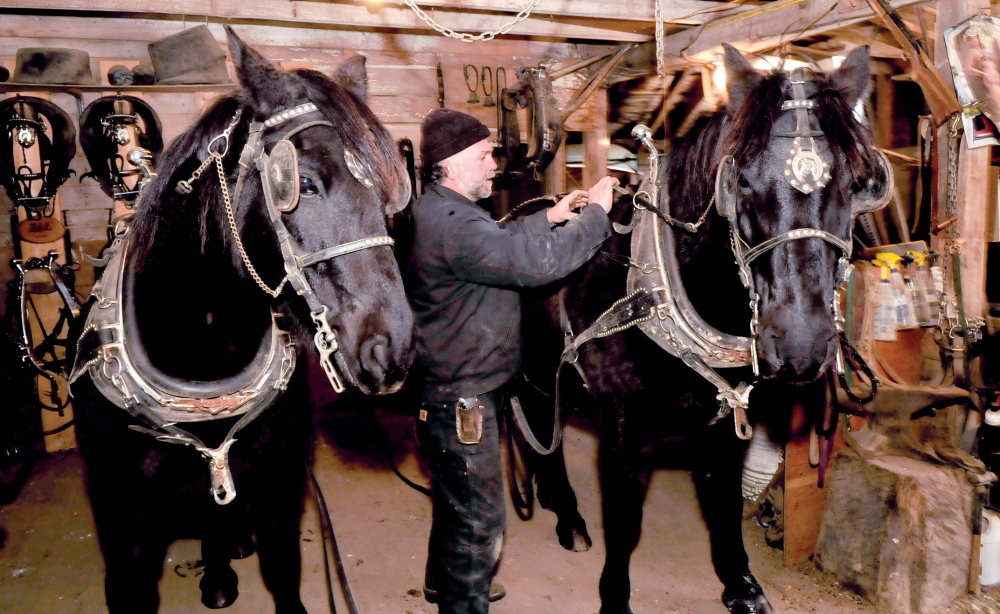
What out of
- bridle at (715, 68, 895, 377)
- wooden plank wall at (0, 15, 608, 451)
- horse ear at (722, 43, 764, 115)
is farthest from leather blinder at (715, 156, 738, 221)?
wooden plank wall at (0, 15, 608, 451)

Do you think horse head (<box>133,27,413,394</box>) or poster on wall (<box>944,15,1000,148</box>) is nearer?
horse head (<box>133,27,413,394</box>)

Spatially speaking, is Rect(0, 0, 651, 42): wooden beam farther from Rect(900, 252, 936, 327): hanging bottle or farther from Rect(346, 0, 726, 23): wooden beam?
Rect(900, 252, 936, 327): hanging bottle

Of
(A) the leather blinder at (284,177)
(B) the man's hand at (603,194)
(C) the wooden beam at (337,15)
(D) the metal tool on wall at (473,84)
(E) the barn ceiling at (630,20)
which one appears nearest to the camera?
(A) the leather blinder at (284,177)

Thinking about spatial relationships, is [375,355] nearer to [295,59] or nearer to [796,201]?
[796,201]

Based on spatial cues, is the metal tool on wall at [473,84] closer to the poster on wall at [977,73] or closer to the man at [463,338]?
the man at [463,338]

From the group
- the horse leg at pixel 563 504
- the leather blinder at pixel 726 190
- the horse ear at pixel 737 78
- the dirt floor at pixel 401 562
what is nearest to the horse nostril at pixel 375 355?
the leather blinder at pixel 726 190

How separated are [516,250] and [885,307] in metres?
2.31

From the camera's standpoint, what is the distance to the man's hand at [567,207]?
2521mm

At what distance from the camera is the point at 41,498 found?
14.7 ft

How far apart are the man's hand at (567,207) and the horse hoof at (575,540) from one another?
2119 mm

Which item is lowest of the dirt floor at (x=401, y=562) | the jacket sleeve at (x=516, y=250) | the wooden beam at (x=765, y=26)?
the dirt floor at (x=401, y=562)

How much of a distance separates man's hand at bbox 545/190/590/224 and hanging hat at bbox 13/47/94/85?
4117mm

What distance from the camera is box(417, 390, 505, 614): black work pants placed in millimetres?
2461

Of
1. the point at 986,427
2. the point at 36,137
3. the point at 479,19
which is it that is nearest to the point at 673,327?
the point at 986,427
